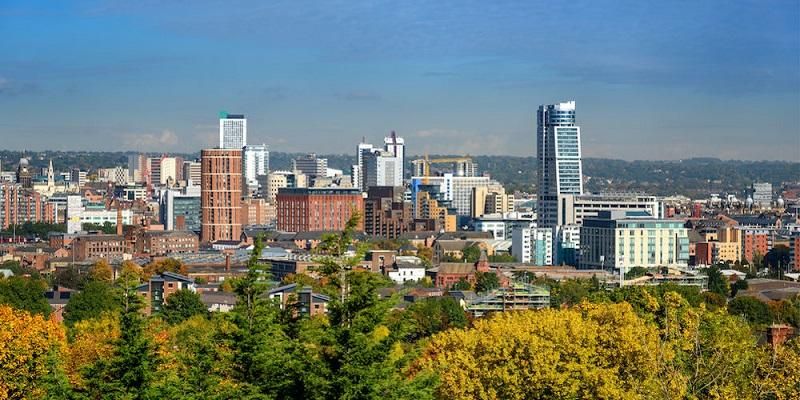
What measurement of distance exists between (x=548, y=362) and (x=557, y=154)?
10108 cm

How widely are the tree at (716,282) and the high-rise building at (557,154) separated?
43804mm

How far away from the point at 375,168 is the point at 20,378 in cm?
15055

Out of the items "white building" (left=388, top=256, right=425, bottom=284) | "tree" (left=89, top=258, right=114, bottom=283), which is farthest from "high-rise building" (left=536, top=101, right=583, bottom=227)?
"tree" (left=89, top=258, right=114, bottom=283)

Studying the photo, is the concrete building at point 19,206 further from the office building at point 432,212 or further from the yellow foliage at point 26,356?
the yellow foliage at point 26,356

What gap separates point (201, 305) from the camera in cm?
5700

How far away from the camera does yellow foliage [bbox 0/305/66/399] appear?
27828 millimetres

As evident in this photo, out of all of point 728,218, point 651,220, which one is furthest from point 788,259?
point 728,218

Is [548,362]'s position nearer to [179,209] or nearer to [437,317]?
[437,317]

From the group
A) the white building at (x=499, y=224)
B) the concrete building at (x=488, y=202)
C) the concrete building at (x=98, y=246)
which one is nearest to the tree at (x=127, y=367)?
the concrete building at (x=98, y=246)

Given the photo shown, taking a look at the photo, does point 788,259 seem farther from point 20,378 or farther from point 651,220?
point 20,378

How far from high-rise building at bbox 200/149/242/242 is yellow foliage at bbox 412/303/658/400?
79.7 m

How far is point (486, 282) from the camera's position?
7131 cm

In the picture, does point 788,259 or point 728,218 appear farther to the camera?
point 728,218

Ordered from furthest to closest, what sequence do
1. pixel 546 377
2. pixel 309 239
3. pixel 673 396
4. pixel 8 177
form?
pixel 8 177
pixel 309 239
pixel 546 377
pixel 673 396
